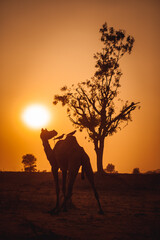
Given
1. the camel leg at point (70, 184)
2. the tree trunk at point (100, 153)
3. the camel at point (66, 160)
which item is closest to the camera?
the camel leg at point (70, 184)

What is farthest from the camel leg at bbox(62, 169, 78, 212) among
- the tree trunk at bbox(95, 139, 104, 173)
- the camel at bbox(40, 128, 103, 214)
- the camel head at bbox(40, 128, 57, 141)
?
the tree trunk at bbox(95, 139, 104, 173)

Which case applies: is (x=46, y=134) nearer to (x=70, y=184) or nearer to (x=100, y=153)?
(x=70, y=184)

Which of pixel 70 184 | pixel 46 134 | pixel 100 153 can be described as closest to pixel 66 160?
pixel 70 184

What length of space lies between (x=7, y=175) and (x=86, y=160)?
53.4 feet

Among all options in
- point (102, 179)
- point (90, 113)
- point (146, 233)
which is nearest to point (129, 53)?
point (90, 113)

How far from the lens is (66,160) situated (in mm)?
10445

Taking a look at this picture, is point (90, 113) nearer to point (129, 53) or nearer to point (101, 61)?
point (101, 61)

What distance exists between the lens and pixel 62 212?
9.67 m

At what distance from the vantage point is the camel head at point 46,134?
→ 11359 mm

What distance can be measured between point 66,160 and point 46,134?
5.46 feet

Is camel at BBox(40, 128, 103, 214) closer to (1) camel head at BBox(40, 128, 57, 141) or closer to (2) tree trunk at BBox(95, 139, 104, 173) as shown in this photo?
(1) camel head at BBox(40, 128, 57, 141)

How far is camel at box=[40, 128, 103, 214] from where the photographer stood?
9.46 m

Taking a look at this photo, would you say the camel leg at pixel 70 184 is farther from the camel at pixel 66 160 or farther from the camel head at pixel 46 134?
the camel head at pixel 46 134

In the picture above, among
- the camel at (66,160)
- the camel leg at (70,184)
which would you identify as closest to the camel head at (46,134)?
the camel at (66,160)
